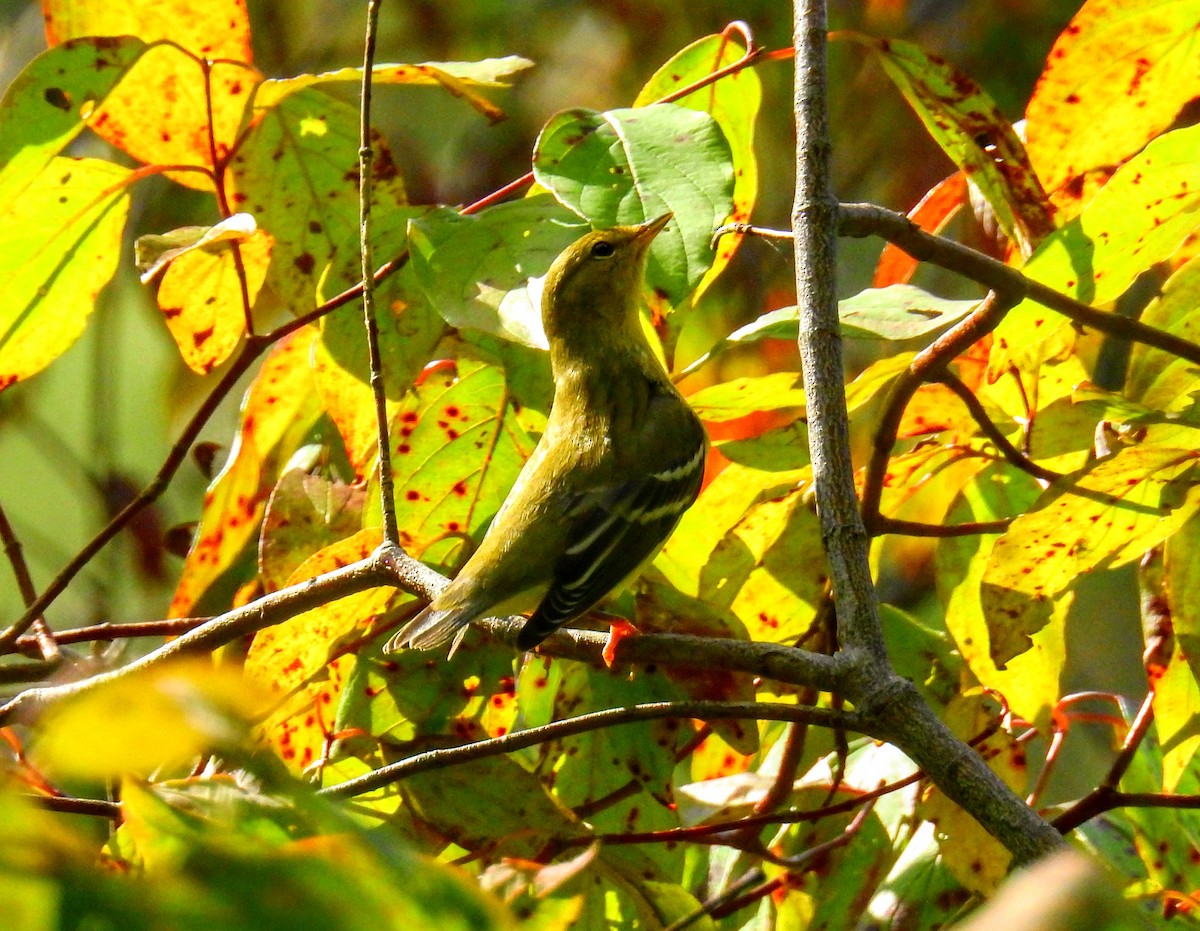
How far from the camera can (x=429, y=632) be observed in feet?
5.56

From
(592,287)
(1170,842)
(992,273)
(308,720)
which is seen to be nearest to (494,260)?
(992,273)

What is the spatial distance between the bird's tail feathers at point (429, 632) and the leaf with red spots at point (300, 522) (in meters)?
0.17

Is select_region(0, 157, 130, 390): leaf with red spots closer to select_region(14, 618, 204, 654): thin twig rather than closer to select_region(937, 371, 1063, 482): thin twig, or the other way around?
select_region(14, 618, 204, 654): thin twig

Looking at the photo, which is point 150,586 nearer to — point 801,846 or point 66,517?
point 66,517

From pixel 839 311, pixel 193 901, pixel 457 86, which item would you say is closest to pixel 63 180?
pixel 457 86

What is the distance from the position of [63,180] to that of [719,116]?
2.75 ft

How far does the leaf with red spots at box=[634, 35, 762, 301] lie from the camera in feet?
5.57

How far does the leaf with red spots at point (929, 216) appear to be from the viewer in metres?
2.00

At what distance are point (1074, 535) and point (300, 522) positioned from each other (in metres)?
0.98

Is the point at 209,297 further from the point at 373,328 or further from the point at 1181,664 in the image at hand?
the point at 1181,664

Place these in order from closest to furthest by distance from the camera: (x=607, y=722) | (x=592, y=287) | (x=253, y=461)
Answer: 1. (x=607, y=722)
2. (x=253, y=461)
3. (x=592, y=287)

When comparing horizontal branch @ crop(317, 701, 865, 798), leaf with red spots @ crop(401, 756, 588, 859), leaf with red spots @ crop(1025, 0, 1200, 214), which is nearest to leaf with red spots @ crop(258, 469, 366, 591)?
leaf with red spots @ crop(401, 756, 588, 859)

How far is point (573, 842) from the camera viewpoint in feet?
4.79

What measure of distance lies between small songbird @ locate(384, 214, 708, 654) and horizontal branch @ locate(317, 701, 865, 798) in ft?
0.95
